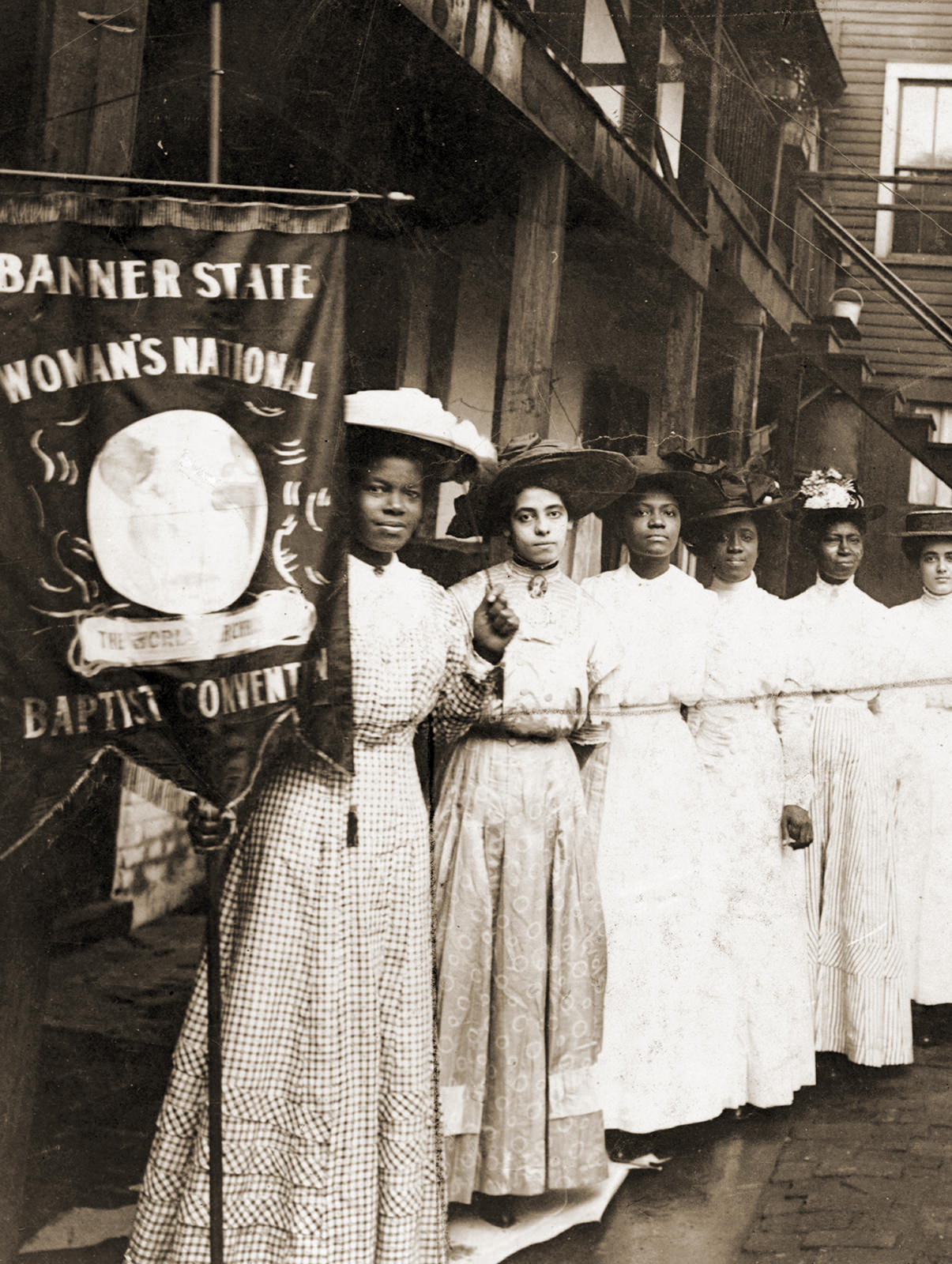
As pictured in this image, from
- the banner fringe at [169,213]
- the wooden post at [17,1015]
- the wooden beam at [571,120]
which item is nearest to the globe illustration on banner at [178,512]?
the banner fringe at [169,213]

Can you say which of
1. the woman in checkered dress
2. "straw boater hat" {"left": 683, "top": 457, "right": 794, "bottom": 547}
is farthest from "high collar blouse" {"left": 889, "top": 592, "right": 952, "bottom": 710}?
the woman in checkered dress

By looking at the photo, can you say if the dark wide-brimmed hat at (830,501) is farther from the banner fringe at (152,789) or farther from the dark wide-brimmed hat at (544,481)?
the banner fringe at (152,789)

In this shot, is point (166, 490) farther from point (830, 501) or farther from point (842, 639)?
point (842, 639)

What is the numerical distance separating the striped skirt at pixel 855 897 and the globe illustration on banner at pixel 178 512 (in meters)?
2.16

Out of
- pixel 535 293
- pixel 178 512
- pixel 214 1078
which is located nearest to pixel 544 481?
→ pixel 535 293

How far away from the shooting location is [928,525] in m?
4.13

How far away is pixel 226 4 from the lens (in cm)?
354

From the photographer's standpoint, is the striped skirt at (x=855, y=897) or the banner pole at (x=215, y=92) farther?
the striped skirt at (x=855, y=897)

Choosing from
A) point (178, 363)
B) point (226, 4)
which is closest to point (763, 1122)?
point (178, 363)

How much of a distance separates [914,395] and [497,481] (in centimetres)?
145

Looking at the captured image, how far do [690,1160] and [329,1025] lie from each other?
1450 mm

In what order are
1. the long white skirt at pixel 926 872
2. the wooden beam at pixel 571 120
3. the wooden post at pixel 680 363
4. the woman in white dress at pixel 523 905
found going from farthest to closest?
the long white skirt at pixel 926 872, the wooden post at pixel 680 363, the wooden beam at pixel 571 120, the woman in white dress at pixel 523 905

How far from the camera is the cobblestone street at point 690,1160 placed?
11.1ft

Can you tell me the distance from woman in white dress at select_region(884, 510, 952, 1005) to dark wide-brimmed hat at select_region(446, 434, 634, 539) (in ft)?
3.73
